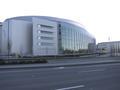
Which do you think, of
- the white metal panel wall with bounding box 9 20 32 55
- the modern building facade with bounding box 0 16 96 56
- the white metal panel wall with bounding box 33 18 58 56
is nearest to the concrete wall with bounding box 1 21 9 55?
the modern building facade with bounding box 0 16 96 56

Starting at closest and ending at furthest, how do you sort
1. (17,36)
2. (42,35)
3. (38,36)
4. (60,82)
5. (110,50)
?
(60,82) → (110,50) → (38,36) → (17,36) → (42,35)

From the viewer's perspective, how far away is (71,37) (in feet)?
393

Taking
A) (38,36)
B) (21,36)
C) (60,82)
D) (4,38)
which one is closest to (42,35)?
(38,36)

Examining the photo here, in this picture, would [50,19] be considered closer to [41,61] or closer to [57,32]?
[57,32]

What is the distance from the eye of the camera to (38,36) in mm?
107125

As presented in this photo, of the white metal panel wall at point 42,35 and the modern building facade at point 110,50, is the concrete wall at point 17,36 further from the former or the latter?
the modern building facade at point 110,50

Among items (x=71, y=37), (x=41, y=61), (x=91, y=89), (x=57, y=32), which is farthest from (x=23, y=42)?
(x=91, y=89)

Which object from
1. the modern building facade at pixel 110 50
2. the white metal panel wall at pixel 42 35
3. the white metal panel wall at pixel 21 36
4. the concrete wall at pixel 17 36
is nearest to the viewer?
the modern building facade at pixel 110 50

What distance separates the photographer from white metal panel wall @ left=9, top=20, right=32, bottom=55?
4114 inches

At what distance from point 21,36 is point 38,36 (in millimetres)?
7962

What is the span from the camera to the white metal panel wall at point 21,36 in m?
104

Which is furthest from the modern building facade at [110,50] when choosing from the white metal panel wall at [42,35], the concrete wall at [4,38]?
the concrete wall at [4,38]

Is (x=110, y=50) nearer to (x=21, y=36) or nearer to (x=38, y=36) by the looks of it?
(x=38, y=36)

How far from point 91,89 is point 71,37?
110m
